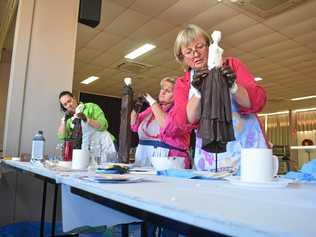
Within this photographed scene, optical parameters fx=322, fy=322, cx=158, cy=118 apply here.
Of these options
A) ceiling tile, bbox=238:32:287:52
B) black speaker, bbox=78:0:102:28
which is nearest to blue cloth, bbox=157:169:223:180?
black speaker, bbox=78:0:102:28

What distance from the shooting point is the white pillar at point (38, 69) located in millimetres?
2637

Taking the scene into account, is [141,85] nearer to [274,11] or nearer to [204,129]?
[274,11]

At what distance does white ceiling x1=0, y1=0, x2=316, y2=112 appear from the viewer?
3.90 metres

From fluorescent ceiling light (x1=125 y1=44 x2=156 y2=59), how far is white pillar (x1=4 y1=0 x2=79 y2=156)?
7.89ft

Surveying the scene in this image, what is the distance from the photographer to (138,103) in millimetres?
1966

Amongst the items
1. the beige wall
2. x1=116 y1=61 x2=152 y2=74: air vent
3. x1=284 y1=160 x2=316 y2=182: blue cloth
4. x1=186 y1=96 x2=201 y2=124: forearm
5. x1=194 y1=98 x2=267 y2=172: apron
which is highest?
x1=116 y1=61 x2=152 y2=74: air vent

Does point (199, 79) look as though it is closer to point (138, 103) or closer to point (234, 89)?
point (234, 89)

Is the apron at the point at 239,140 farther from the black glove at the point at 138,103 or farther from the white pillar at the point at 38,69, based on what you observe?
the white pillar at the point at 38,69

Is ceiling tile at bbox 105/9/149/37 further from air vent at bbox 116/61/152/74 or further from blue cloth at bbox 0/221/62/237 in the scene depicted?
blue cloth at bbox 0/221/62/237

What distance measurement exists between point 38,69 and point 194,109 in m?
1.97

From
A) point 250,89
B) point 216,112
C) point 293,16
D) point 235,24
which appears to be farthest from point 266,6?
point 216,112

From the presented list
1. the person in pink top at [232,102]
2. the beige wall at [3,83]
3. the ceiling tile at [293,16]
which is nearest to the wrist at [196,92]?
the person in pink top at [232,102]

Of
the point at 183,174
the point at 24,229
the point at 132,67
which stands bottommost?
the point at 24,229

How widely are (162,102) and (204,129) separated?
116 centimetres
